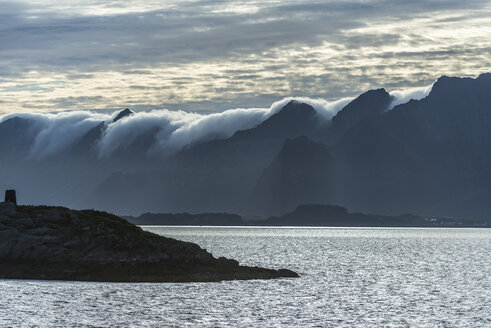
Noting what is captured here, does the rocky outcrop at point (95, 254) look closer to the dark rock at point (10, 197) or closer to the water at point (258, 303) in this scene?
the water at point (258, 303)

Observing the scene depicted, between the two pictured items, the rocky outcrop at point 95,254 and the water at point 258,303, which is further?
the rocky outcrop at point 95,254

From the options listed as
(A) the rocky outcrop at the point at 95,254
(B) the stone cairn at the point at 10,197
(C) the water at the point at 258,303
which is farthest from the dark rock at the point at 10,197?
(C) the water at the point at 258,303

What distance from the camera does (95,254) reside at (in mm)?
110438

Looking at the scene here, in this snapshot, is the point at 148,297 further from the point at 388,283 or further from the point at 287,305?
the point at 388,283

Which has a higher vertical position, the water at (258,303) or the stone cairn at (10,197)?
the stone cairn at (10,197)

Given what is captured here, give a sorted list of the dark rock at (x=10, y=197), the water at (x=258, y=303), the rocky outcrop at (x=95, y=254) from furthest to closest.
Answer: the dark rock at (x=10, y=197) → the rocky outcrop at (x=95, y=254) → the water at (x=258, y=303)

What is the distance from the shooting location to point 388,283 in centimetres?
11938

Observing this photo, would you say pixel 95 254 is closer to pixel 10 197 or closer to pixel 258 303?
pixel 10 197

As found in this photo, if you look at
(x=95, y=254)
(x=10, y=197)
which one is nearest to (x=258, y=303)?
(x=95, y=254)

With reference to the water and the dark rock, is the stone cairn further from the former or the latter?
the water

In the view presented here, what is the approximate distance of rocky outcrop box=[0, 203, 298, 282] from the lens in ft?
358

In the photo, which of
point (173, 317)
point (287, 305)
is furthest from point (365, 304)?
point (173, 317)

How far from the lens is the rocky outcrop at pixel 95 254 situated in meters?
109

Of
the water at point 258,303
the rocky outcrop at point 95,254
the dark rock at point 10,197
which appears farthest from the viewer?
the dark rock at point 10,197
